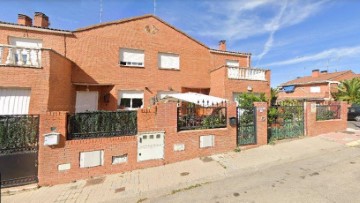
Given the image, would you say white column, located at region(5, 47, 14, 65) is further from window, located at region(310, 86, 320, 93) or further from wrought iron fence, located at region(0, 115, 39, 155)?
window, located at region(310, 86, 320, 93)

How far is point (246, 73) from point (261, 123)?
19.2 ft

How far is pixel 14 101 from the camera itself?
872 cm

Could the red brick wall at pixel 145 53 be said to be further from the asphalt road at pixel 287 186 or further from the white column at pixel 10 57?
the asphalt road at pixel 287 186

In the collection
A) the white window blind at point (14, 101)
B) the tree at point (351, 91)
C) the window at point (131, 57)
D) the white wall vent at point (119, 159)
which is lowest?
the white wall vent at point (119, 159)

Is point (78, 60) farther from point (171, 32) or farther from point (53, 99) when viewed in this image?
point (171, 32)

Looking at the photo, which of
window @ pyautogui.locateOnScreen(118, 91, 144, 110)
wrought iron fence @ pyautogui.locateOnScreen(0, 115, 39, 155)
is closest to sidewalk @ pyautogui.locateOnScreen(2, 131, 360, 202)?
wrought iron fence @ pyautogui.locateOnScreen(0, 115, 39, 155)

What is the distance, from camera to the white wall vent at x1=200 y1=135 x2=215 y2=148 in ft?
26.0

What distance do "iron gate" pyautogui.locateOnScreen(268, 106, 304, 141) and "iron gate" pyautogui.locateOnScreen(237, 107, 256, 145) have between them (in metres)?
1.44

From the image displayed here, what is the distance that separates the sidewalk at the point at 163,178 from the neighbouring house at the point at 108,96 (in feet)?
1.32

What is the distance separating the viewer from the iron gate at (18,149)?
559cm

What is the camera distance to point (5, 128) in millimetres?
5648

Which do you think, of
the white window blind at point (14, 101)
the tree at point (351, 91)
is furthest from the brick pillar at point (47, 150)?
the tree at point (351, 91)

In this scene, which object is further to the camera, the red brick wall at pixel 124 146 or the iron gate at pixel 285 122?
the iron gate at pixel 285 122

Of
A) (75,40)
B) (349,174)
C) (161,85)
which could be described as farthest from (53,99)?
(349,174)
